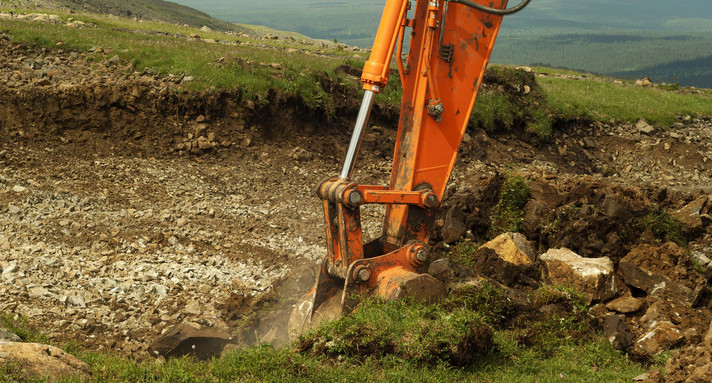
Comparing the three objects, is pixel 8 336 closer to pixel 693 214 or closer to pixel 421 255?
pixel 421 255

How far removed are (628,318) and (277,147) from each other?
8291 millimetres

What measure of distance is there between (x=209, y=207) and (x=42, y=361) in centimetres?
603

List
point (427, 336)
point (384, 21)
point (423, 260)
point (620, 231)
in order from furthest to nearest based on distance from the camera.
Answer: point (620, 231) < point (423, 260) < point (384, 21) < point (427, 336)

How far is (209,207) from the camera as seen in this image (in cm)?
1121

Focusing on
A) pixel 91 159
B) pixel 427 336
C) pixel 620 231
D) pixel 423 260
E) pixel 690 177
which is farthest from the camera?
pixel 690 177

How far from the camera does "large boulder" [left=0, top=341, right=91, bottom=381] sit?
201 inches

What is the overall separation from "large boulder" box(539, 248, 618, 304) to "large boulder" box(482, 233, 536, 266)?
365mm

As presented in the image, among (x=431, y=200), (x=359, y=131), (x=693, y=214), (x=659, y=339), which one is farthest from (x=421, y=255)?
(x=693, y=214)

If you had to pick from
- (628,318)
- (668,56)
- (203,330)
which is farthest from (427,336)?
(668,56)

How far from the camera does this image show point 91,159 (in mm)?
12242

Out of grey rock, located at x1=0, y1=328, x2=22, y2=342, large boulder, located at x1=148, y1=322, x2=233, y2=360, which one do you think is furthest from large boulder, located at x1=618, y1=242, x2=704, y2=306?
grey rock, located at x1=0, y1=328, x2=22, y2=342

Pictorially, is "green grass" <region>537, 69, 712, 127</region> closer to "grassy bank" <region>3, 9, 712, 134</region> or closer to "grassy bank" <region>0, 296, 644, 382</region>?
"grassy bank" <region>3, 9, 712, 134</region>

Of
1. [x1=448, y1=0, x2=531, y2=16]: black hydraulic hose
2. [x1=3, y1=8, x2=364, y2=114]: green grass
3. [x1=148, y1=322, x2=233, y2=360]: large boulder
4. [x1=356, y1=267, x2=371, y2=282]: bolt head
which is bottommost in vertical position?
[x1=148, y1=322, x2=233, y2=360]: large boulder

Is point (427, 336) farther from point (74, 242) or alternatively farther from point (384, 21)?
point (74, 242)
